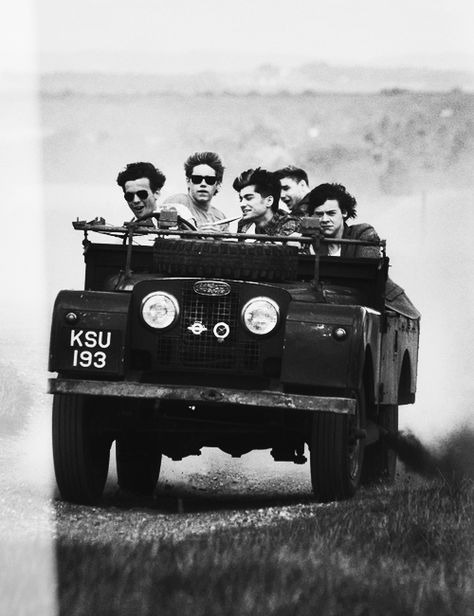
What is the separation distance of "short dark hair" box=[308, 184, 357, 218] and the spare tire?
5.43ft

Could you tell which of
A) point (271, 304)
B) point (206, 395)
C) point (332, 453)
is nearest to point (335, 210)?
point (271, 304)

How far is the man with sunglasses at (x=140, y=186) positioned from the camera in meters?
13.2

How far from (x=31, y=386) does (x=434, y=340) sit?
4.07m

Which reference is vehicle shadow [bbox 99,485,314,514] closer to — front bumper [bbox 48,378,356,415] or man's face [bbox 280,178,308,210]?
front bumper [bbox 48,378,356,415]

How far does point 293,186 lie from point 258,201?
80cm

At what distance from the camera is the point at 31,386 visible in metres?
18.5

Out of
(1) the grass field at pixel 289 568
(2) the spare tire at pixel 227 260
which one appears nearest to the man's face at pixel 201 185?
(2) the spare tire at pixel 227 260

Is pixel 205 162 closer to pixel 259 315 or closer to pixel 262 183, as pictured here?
pixel 262 183

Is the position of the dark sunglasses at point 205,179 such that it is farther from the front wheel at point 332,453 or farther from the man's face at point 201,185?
the front wheel at point 332,453

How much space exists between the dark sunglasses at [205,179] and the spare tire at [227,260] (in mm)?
1742

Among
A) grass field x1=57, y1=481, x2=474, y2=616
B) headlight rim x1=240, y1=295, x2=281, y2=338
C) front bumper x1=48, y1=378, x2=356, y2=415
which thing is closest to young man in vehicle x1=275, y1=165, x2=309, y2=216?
headlight rim x1=240, y1=295, x2=281, y2=338

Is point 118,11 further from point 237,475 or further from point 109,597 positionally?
A: point 109,597

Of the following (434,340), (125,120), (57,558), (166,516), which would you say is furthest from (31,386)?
(57,558)

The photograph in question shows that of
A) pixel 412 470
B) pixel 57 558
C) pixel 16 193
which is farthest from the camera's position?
pixel 16 193
